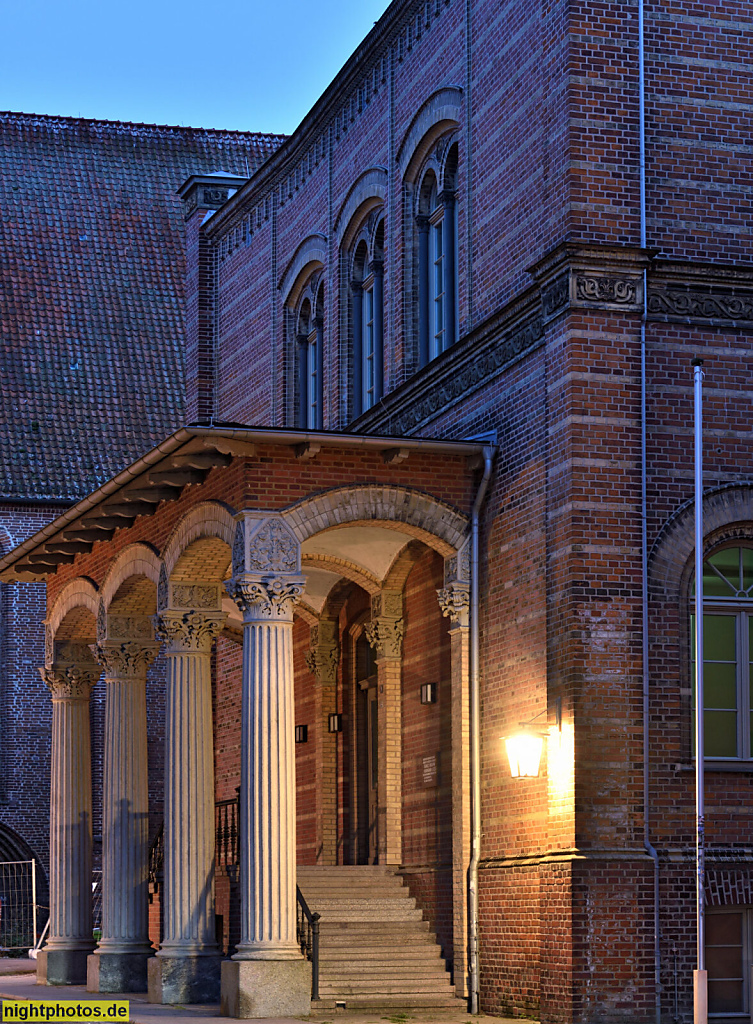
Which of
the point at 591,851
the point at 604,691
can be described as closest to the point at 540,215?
the point at 604,691

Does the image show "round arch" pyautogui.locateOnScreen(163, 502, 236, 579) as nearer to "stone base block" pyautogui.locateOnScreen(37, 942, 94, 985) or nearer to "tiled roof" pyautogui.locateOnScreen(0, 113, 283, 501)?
"stone base block" pyautogui.locateOnScreen(37, 942, 94, 985)

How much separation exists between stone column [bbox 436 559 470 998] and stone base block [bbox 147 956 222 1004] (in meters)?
2.66

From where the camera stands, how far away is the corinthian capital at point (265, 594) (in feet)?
56.2

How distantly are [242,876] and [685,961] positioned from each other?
427 cm

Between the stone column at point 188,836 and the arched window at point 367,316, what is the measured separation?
16.8 ft

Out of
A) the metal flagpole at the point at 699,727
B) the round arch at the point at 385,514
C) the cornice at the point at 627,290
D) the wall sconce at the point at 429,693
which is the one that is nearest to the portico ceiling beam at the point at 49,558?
the wall sconce at the point at 429,693

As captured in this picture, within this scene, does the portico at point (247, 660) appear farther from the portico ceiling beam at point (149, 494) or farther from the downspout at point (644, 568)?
the downspout at point (644, 568)

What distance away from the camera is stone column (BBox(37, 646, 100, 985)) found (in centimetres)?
2323

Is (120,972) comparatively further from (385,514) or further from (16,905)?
(16,905)

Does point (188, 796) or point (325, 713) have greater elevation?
point (325, 713)

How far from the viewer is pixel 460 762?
710 inches

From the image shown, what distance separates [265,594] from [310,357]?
9.87 meters

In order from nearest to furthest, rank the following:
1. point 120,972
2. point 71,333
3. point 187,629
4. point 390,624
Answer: point 187,629, point 120,972, point 390,624, point 71,333

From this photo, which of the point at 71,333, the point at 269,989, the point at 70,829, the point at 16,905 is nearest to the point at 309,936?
the point at 269,989
